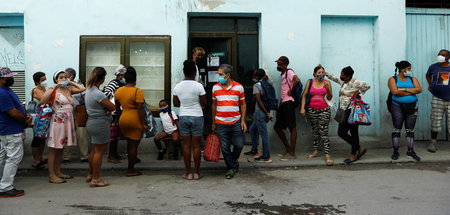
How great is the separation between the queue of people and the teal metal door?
95cm

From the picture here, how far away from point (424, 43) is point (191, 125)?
6241 millimetres

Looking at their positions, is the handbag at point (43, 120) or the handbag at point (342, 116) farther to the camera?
the handbag at point (342, 116)

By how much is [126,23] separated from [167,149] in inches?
113

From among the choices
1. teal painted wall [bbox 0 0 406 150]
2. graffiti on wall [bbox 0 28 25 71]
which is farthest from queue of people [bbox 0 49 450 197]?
graffiti on wall [bbox 0 28 25 71]

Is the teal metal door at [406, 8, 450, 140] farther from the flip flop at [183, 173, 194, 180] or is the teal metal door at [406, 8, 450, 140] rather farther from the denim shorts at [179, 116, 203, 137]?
the flip flop at [183, 173, 194, 180]

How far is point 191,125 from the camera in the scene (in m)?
6.10

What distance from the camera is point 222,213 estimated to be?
4566mm

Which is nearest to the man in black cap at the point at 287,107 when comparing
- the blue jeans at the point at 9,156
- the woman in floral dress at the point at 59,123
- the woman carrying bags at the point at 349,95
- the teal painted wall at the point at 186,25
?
the teal painted wall at the point at 186,25

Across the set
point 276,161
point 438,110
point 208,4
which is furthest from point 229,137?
point 438,110

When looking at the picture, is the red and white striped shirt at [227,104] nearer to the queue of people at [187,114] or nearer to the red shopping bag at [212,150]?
the queue of people at [187,114]

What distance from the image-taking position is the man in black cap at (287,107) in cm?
757

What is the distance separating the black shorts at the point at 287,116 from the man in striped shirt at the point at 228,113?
1.50 meters

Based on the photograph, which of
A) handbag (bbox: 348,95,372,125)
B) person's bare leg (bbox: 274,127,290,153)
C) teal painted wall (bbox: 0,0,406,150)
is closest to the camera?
handbag (bbox: 348,95,372,125)

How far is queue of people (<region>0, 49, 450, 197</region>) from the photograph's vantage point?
566cm
